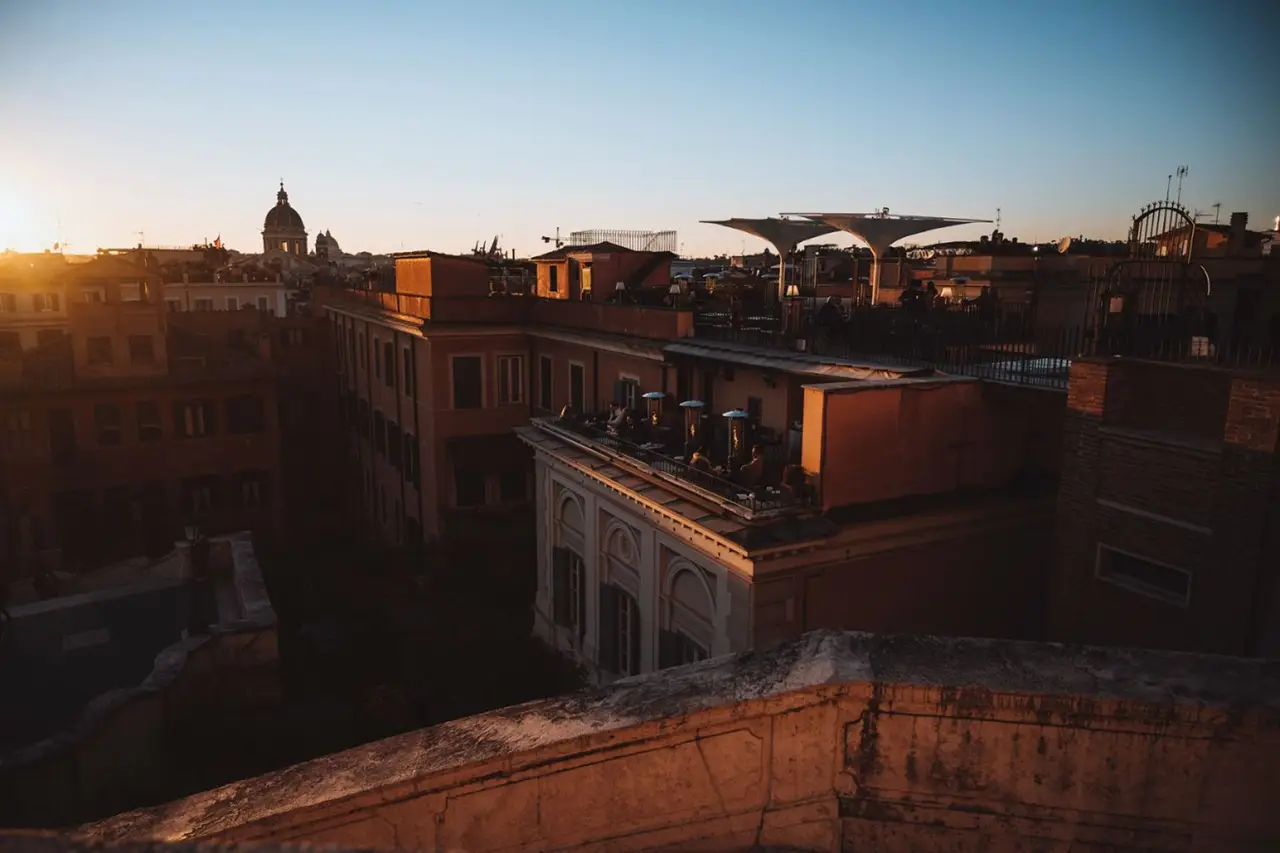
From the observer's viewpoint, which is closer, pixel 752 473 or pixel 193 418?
pixel 752 473

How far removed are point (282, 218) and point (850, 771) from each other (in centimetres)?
10851

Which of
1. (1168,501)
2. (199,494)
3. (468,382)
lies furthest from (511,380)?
(1168,501)

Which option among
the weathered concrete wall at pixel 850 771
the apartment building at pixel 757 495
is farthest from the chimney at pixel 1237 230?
the weathered concrete wall at pixel 850 771

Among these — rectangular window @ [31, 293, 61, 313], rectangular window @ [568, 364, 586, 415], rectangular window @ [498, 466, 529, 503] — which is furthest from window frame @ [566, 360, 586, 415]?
rectangular window @ [31, 293, 61, 313]

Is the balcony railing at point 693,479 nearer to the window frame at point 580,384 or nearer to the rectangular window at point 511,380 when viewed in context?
the window frame at point 580,384

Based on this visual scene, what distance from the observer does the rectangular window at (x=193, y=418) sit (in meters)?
31.5

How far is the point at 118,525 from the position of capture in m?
30.4

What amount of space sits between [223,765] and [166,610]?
5.66m

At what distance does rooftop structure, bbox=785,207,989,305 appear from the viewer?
2588 centimetres

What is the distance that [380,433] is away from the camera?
31562 millimetres

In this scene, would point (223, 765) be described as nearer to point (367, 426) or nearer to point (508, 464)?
point (508, 464)

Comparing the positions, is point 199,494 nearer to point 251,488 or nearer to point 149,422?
point 251,488

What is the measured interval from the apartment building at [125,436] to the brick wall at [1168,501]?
28714 mm

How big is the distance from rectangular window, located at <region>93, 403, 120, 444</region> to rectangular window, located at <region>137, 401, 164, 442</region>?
654 mm
